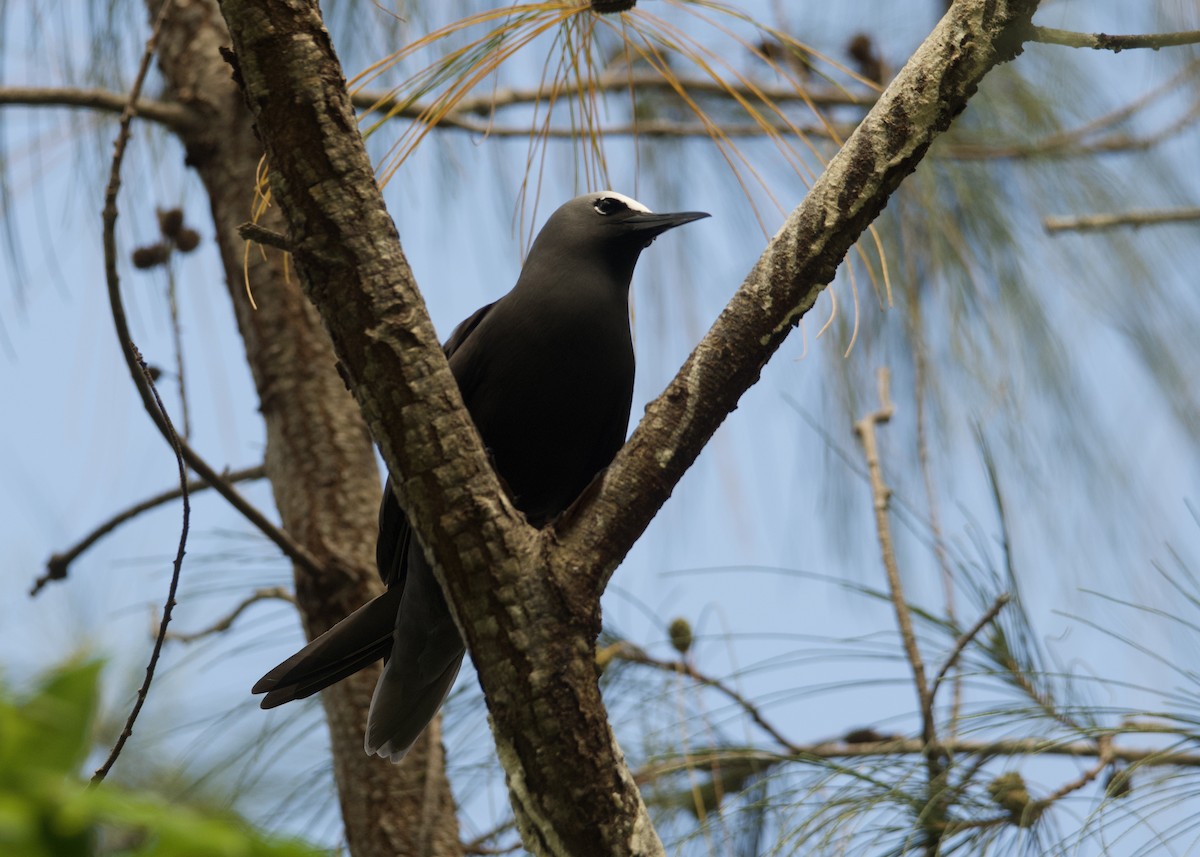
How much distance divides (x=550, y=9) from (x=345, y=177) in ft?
2.46

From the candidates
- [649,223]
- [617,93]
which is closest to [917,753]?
[649,223]

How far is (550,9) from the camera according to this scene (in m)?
2.16

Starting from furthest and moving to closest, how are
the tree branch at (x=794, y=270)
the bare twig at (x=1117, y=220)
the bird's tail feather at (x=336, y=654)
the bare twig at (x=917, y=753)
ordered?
1. the bare twig at (x=1117, y=220)
2. the bird's tail feather at (x=336, y=654)
3. the bare twig at (x=917, y=753)
4. the tree branch at (x=794, y=270)

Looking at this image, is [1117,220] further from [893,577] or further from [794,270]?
[794,270]

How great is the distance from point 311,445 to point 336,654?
697 mm

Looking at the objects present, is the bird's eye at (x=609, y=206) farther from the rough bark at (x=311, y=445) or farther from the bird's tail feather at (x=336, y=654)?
the bird's tail feather at (x=336, y=654)

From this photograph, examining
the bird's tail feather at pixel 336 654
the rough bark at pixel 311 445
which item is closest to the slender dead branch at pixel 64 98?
the rough bark at pixel 311 445

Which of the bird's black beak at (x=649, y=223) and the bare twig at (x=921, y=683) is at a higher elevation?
the bird's black beak at (x=649, y=223)

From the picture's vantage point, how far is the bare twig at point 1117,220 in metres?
2.64

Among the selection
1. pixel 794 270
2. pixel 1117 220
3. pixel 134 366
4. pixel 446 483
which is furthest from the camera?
pixel 1117 220

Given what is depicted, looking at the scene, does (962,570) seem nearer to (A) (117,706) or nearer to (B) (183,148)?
(B) (183,148)

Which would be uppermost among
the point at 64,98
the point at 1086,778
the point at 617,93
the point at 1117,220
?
the point at 617,93

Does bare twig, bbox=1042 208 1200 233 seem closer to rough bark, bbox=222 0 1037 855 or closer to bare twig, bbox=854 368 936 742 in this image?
bare twig, bbox=854 368 936 742

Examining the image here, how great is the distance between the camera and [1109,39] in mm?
1770
